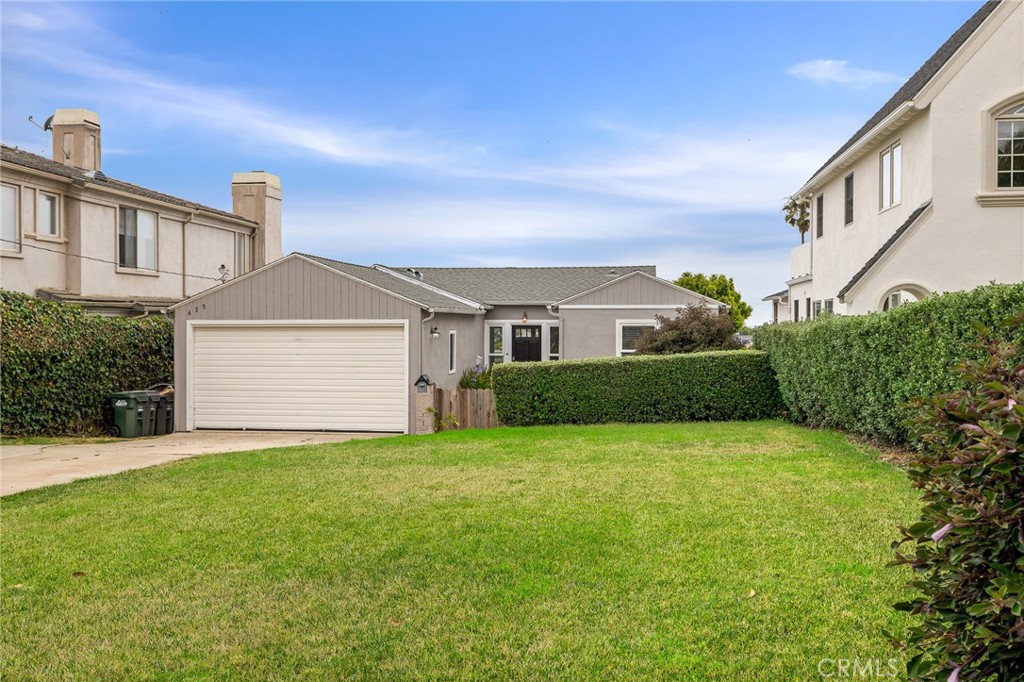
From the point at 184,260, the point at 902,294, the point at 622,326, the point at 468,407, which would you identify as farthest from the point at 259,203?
the point at 902,294

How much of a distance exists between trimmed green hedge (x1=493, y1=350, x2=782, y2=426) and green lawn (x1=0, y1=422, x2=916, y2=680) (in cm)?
640

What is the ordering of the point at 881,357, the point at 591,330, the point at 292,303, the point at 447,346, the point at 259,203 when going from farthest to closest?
the point at 259,203
the point at 591,330
the point at 447,346
the point at 292,303
the point at 881,357

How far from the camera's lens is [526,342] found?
28500mm

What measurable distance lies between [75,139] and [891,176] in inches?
886

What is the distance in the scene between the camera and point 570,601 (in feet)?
18.8

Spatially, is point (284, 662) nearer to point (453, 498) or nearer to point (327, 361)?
point (453, 498)

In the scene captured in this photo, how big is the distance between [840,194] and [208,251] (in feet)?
62.9

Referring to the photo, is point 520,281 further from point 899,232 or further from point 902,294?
A: point 899,232

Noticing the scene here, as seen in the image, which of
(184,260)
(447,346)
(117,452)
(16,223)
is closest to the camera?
(117,452)

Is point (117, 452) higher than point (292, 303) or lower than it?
lower

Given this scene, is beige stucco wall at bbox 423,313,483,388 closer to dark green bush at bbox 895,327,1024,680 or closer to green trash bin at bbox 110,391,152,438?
green trash bin at bbox 110,391,152,438

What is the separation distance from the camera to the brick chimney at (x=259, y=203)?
1148 inches

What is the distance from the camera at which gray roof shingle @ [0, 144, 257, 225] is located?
66.8 feet

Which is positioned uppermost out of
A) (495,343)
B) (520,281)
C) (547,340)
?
(520,281)
